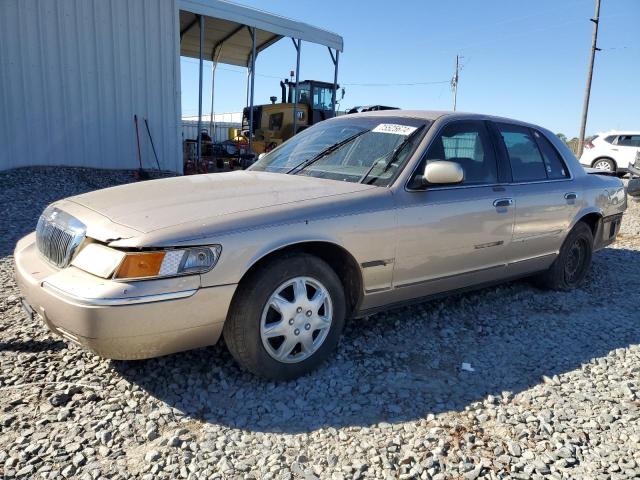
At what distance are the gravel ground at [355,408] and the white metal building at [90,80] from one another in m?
6.92

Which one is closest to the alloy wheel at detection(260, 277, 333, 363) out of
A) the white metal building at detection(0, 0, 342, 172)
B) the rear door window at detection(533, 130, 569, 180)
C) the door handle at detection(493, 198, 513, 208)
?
the door handle at detection(493, 198, 513, 208)

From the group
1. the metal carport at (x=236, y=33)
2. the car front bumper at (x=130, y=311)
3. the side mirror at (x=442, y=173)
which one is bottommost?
the car front bumper at (x=130, y=311)

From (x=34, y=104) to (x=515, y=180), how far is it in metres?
9.01

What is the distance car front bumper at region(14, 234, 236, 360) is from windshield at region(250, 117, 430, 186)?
4.39ft

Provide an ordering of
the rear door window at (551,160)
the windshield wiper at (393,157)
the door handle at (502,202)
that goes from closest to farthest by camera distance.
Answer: the windshield wiper at (393,157)
the door handle at (502,202)
the rear door window at (551,160)

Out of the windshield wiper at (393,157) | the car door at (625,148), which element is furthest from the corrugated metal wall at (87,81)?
the car door at (625,148)

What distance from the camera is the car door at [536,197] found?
4.05 metres

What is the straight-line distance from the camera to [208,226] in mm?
2492

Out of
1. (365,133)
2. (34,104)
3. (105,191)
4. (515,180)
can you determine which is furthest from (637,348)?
(34,104)

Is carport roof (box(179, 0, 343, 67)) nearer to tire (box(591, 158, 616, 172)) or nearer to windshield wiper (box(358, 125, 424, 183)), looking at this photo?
tire (box(591, 158, 616, 172))

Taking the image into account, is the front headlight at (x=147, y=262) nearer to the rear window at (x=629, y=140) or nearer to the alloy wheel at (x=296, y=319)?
the alloy wheel at (x=296, y=319)

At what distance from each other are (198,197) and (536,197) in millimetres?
2785

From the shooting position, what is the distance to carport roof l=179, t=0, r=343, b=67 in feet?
40.4

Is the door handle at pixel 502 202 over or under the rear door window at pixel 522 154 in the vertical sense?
under
